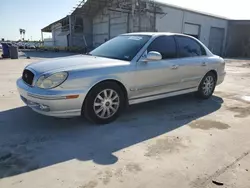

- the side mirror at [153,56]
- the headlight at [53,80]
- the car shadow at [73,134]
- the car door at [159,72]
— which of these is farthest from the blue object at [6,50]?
the side mirror at [153,56]

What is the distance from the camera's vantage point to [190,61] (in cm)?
514

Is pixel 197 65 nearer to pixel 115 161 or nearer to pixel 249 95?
pixel 249 95

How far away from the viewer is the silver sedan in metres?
3.50

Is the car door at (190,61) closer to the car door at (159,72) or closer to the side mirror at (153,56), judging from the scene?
the car door at (159,72)

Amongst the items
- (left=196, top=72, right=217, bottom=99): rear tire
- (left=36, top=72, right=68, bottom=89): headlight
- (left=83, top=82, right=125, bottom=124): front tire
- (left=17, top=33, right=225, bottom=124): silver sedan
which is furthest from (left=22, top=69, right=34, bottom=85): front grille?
(left=196, top=72, right=217, bottom=99): rear tire

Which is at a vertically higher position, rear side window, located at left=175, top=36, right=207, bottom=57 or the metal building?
the metal building

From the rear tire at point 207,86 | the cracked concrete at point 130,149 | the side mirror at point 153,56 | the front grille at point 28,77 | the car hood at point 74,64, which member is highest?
the side mirror at point 153,56

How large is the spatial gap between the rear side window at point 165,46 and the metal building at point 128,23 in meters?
18.1

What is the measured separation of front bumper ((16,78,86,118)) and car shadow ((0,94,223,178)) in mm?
326

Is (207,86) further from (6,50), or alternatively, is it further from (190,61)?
(6,50)

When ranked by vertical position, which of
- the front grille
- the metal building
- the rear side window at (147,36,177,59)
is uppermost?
the metal building

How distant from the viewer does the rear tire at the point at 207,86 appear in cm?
570

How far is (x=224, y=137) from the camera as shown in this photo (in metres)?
3.64

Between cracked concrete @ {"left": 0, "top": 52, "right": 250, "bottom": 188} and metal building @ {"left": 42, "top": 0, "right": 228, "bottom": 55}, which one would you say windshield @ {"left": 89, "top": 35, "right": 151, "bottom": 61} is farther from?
metal building @ {"left": 42, "top": 0, "right": 228, "bottom": 55}
